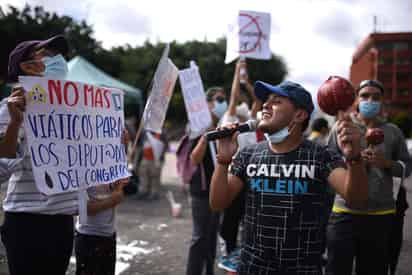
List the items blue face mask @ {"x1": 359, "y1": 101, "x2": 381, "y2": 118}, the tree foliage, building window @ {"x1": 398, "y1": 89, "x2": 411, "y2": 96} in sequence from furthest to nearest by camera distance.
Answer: building window @ {"x1": 398, "y1": 89, "x2": 411, "y2": 96} → the tree foliage → blue face mask @ {"x1": 359, "y1": 101, "x2": 381, "y2": 118}

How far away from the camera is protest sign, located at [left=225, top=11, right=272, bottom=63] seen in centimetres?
485

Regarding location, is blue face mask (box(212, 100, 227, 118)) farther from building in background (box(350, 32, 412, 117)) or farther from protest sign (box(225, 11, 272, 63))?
building in background (box(350, 32, 412, 117))

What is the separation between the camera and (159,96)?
9.74 ft

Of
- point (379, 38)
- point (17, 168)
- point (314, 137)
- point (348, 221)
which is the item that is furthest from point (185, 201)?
point (379, 38)

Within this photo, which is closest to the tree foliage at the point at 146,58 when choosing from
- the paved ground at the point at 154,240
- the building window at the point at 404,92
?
the building window at the point at 404,92

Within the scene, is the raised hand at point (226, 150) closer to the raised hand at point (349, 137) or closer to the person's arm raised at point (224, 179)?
the person's arm raised at point (224, 179)

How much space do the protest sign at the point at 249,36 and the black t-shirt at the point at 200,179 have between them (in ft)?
5.52

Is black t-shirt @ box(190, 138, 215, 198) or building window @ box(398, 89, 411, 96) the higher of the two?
building window @ box(398, 89, 411, 96)

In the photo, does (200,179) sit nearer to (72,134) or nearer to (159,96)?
(159,96)

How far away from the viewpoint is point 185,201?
27.4 ft

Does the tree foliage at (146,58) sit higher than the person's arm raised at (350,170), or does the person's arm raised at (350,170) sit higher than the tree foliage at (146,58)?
the tree foliage at (146,58)

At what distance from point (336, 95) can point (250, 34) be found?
3.34 metres

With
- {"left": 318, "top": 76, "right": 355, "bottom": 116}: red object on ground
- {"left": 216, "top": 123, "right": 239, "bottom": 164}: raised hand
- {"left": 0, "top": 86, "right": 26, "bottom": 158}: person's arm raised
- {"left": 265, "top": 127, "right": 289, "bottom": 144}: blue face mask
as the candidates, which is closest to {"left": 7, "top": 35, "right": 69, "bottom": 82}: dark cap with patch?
{"left": 0, "top": 86, "right": 26, "bottom": 158}: person's arm raised

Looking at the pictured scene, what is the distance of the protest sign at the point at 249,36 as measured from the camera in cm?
485
